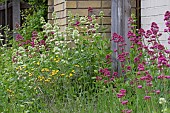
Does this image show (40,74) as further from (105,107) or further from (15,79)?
(105,107)

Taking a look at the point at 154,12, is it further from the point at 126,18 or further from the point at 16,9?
the point at 16,9

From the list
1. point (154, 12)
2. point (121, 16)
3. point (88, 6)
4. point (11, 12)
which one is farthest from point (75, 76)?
point (11, 12)

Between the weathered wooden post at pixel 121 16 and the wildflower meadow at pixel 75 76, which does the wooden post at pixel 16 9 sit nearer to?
the wildflower meadow at pixel 75 76

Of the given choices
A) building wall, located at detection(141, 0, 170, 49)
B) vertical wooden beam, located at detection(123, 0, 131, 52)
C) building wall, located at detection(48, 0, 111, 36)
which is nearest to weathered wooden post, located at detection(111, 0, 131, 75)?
vertical wooden beam, located at detection(123, 0, 131, 52)

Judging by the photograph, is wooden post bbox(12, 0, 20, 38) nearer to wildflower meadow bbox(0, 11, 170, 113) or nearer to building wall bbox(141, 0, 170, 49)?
wildflower meadow bbox(0, 11, 170, 113)

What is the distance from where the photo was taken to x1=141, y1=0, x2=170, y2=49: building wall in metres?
6.16

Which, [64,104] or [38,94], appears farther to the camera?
[38,94]

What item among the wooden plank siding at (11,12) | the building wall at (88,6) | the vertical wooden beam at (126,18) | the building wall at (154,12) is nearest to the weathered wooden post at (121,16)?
the vertical wooden beam at (126,18)

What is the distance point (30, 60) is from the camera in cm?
579

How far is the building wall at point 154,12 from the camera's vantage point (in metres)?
6.16

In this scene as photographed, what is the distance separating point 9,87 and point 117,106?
170cm

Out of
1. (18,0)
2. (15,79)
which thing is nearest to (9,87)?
(15,79)

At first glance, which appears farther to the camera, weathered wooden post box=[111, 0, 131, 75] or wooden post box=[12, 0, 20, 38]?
wooden post box=[12, 0, 20, 38]

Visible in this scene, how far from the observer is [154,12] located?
21.0 feet
